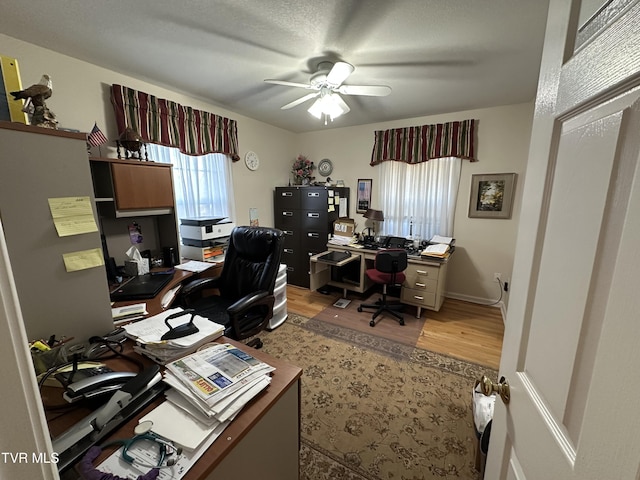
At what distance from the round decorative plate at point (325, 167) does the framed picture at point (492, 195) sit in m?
2.04

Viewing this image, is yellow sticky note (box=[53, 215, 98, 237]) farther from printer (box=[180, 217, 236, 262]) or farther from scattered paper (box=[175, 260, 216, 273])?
printer (box=[180, 217, 236, 262])

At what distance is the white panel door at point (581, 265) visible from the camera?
0.34 meters

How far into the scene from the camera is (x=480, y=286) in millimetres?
3377

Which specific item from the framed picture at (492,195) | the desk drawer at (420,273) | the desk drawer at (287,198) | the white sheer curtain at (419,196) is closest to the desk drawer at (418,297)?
the desk drawer at (420,273)

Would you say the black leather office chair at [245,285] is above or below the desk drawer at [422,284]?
above

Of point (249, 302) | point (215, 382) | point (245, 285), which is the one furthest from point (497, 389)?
point (245, 285)

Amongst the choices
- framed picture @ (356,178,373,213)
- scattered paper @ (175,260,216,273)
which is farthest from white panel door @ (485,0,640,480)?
framed picture @ (356,178,373,213)

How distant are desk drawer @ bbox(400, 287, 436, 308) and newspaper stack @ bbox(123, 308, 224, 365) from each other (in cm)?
250

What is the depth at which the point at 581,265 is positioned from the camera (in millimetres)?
446

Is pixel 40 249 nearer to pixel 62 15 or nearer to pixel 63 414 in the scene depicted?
pixel 63 414

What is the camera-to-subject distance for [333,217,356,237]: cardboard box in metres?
3.73

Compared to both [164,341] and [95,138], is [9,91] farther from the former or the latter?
[164,341]

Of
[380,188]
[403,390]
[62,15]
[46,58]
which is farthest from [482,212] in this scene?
[46,58]

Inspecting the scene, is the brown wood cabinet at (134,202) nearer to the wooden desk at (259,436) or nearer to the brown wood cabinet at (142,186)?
the brown wood cabinet at (142,186)
